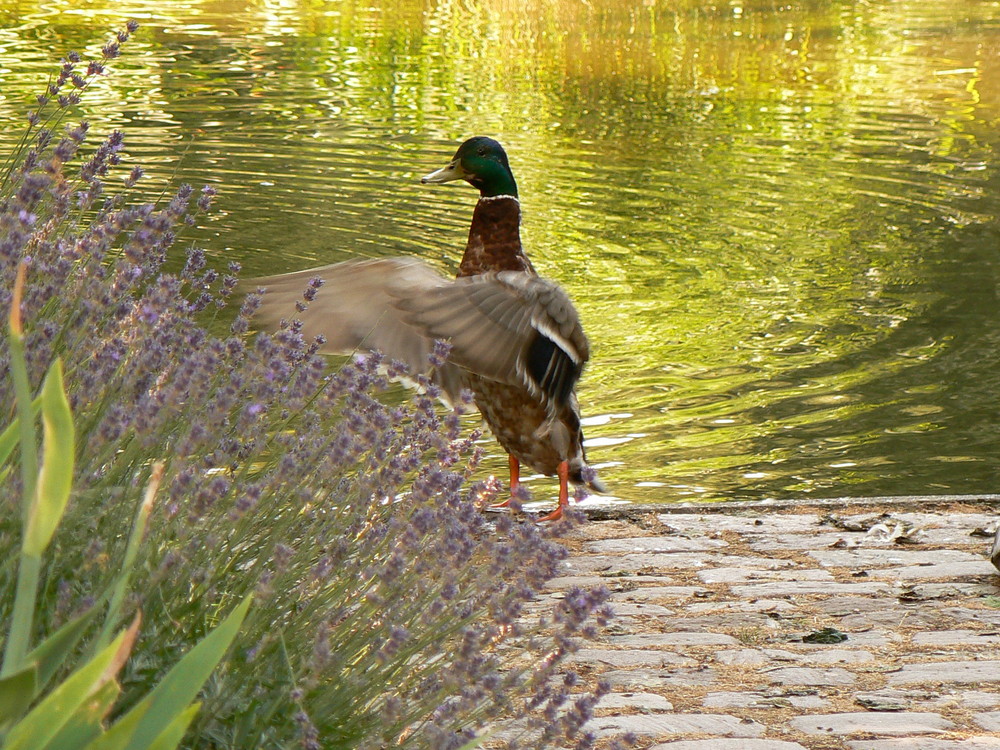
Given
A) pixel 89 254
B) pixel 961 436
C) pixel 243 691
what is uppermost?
pixel 89 254

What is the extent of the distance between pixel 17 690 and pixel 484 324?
255 cm

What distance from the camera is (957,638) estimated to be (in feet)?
12.5

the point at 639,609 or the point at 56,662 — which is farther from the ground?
the point at 56,662

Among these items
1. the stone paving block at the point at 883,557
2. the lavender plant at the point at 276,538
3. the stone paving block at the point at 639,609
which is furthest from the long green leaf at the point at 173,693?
the stone paving block at the point at 883,557

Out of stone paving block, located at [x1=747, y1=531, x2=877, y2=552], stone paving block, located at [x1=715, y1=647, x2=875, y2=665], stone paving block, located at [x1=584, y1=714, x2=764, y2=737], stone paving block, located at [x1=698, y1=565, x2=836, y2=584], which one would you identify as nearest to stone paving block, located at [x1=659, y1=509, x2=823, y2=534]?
stone paving block, located at [x1=747, y1=531, x2=877, y2=552]

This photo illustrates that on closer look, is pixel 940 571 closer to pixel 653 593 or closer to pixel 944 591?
pixel 944 591

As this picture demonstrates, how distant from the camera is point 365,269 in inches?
152

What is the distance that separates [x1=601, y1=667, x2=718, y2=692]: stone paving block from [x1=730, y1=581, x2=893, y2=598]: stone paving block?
2.17ft

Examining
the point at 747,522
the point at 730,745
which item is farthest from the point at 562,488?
the point at 730,745

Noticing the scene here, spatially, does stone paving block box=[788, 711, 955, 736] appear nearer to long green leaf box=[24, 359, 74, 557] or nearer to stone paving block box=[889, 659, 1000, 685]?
stone paving block box=[889, 659, 1000, 685]

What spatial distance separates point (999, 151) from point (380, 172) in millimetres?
6398

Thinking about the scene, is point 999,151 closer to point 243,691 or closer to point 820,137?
point 820,137

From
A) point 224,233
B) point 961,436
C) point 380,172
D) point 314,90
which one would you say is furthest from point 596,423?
point 314,90

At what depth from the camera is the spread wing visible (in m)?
3.63
